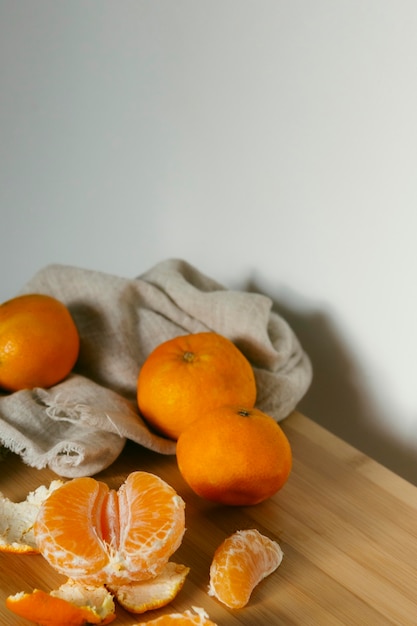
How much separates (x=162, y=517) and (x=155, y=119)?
0.78 metres

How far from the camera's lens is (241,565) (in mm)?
791

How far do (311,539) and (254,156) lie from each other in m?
0.58

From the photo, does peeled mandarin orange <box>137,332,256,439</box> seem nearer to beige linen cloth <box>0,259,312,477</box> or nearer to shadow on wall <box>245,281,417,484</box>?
beige linen cloth <box>0,259,312,477</box>

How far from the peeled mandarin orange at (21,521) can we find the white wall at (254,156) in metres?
0.48

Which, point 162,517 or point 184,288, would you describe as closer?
point 162,517

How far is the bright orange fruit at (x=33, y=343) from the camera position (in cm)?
101

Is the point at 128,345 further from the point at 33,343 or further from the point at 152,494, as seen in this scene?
the point at 152,494

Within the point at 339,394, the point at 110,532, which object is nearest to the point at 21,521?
the point at 110,532

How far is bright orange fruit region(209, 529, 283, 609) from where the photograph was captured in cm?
77

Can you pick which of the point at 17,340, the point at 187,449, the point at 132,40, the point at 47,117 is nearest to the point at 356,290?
the point at 187,449

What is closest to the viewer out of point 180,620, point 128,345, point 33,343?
point 180,620

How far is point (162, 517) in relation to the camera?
0.76 m

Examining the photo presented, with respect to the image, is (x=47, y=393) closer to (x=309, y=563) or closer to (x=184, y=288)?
(x=184, y=288)

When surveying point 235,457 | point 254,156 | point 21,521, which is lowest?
point 21,521
